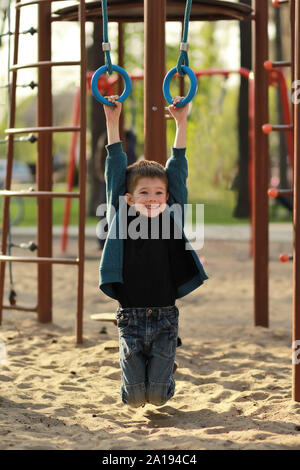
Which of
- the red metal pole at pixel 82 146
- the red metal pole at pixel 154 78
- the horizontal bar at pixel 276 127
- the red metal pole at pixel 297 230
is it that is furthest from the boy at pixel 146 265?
the horizontal bar at pixel 276 127

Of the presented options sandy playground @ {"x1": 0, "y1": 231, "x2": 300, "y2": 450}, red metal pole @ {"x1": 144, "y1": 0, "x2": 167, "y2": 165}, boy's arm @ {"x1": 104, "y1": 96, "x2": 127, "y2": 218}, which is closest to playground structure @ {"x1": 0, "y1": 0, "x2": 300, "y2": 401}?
sandy playground @ {"x1": 0, "y1": 231, "x2": 300, "y2": 450}

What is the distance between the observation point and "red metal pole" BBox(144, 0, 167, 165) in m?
4.26

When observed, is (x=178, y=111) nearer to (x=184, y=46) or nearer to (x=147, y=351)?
(x=184, y=46)

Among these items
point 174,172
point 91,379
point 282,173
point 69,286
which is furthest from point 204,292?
point 282,173

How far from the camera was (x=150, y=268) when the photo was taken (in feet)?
10.6

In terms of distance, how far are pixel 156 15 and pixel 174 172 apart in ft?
4.28

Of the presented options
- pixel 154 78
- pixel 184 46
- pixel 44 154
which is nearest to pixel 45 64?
pixel 44 154

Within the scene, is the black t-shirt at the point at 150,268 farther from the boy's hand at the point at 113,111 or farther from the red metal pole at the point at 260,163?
the red metal pole at the point at 260,163

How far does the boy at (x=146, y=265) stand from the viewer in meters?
3.23

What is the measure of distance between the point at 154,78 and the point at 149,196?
1.27 metres

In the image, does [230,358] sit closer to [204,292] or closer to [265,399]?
[265,399]

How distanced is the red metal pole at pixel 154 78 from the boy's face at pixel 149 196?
1055 millimetres
